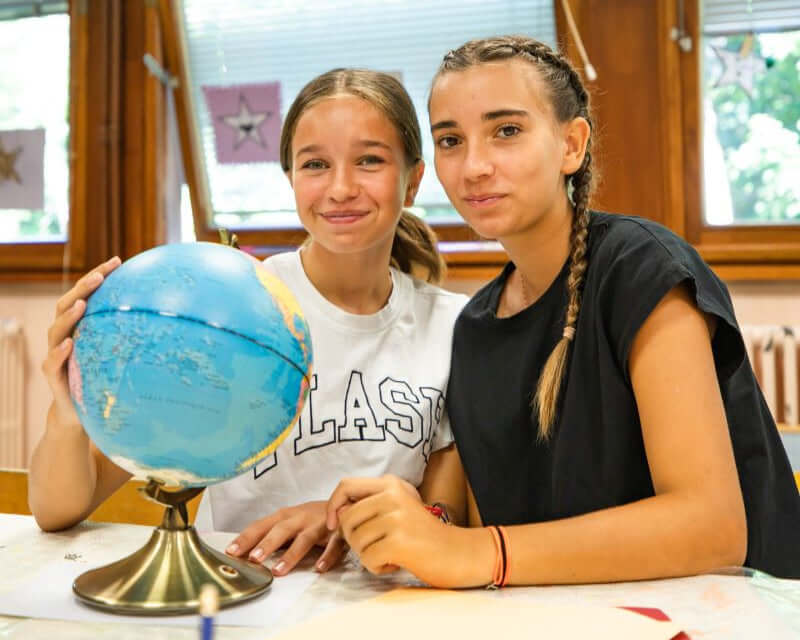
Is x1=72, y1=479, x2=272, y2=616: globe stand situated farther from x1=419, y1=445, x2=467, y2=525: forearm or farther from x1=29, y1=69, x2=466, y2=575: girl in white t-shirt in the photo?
x1=419, y1=445, x2=467, y2=525: forearm

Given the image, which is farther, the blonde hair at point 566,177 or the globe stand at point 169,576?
the blonde hair at point 566,177

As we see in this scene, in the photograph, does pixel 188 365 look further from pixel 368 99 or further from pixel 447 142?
pixel 368 99

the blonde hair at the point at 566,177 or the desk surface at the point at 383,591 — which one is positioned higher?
the blonde hair at the point at 566,177

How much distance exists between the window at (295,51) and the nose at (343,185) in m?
1.93

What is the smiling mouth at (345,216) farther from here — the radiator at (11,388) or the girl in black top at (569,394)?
the radiator at (11,388)

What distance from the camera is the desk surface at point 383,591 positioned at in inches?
34.7

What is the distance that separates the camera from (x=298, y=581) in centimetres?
107

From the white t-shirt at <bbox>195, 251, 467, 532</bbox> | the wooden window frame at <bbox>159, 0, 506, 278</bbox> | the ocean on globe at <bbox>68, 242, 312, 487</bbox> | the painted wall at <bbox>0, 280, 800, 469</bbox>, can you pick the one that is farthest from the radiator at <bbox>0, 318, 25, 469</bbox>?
the ocean on globe at <bbox>68, 242, 312, 487</bbox>

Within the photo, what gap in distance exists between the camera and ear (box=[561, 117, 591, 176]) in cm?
146

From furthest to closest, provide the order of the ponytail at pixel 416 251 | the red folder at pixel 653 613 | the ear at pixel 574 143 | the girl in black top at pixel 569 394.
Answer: the ponytail at pixel 416 251
the ear at pixel 574 143
the girl in black top at pixel 569 394
the red folder at pixel 653 613

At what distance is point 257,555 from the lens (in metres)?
1.14

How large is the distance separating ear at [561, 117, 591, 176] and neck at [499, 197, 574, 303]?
2.3 inches

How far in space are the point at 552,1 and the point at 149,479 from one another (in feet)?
9.03

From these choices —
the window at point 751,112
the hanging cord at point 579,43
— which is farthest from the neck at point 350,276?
the window at point 751,112
